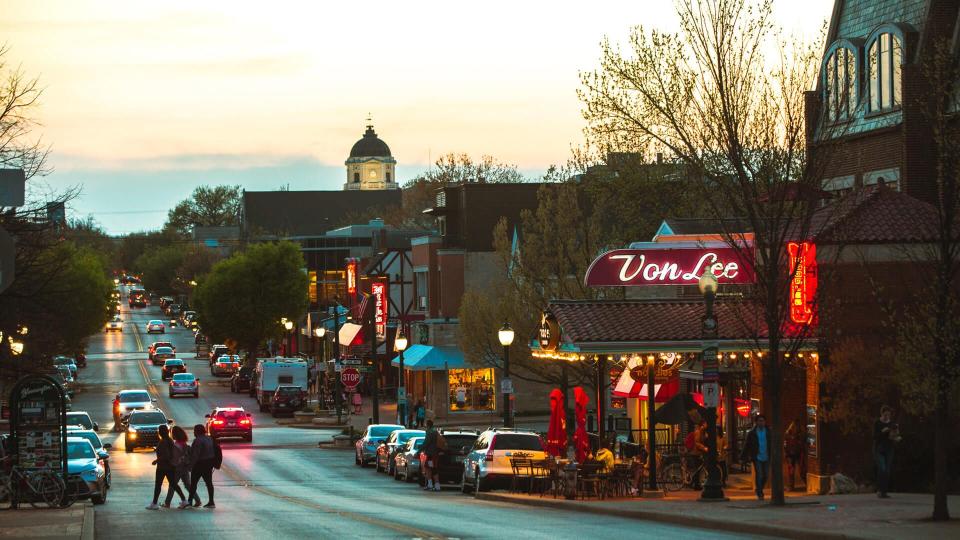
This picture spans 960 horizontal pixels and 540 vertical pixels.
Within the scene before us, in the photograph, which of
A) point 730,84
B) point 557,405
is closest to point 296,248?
point 557,405

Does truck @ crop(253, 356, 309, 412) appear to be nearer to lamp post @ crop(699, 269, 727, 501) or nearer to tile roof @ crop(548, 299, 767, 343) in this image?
tile roof @ crop(548, 299, 767, 343)

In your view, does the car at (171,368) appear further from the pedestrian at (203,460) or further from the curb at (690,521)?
the pedestrian at (203,460)

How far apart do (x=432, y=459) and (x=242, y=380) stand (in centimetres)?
5306

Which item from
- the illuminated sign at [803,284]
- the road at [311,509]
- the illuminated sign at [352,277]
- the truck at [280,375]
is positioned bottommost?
the road at [311,509]

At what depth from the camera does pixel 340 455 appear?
2012 inches

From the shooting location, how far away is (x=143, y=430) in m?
51.7

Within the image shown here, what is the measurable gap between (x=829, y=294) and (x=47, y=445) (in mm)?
16193

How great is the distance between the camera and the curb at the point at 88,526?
20828 mm

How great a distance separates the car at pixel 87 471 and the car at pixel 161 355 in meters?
80.6

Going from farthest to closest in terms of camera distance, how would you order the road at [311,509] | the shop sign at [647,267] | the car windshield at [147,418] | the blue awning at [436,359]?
the blue awning at [436,359], the car windshield at [147,418], the shop sign at [647,267], the road at [311,509]

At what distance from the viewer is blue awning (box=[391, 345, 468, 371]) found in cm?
6353

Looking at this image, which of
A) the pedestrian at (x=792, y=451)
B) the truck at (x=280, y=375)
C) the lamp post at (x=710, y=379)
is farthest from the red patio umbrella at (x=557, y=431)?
the truck at (x=280, y=375)

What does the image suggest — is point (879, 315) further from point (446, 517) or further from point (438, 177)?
point (438, 177)

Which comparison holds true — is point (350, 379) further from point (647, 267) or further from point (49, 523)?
point (49, 523)
